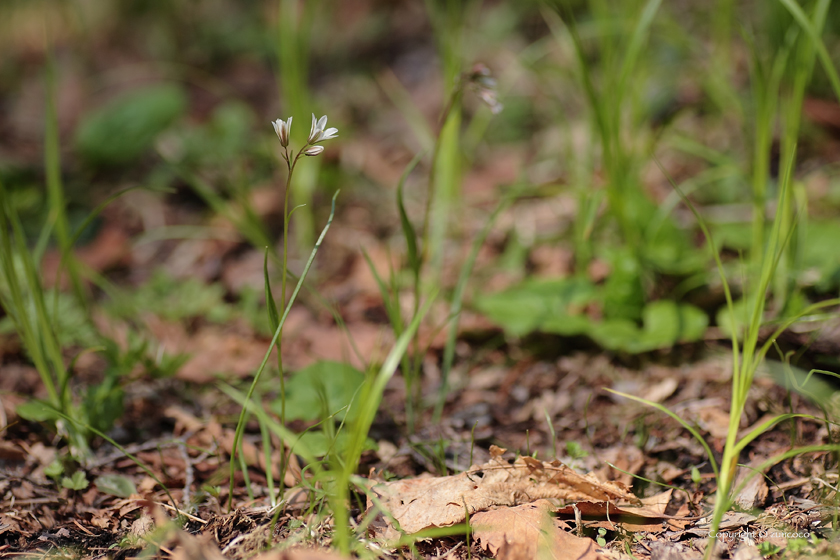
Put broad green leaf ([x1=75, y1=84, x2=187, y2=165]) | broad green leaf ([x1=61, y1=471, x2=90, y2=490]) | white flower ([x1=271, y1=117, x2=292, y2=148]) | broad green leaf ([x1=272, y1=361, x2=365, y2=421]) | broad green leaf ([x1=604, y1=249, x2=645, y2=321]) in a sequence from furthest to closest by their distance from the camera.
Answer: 1. broad green leaf ([x1=75, y1=84, x2=187, y2=165])
2. broad green leaf ([x1=604, y1=249, x2=645, y2=321])
3. broad green leaf ([x1=272, y1=361, x2=365, y2=421])
4. broad green leaf ([x1=61, y1=471, x2=90, y2=490])
5. white flower ([x1=271, y1=117, x2=292, y2=148])

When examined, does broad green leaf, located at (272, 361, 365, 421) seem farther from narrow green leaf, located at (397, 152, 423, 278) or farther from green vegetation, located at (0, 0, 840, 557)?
narrow green leaf, located at (397, 152, 423, 278)

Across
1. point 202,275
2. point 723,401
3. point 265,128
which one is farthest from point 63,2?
point 723,401

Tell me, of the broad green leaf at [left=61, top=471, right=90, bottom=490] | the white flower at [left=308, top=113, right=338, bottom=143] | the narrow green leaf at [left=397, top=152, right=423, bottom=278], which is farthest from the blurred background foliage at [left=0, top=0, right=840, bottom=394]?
the broad green leaf at [left=61, top=471, right=90, bottom=490]

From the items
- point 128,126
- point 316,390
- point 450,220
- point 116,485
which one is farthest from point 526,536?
point 128,126

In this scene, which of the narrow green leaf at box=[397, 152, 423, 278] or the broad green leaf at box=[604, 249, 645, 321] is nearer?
the narrow green leaf at box=[397, 152, 423, 278]

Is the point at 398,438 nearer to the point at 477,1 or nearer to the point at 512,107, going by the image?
the point at 512,107

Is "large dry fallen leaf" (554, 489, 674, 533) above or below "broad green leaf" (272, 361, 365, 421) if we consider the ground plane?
below

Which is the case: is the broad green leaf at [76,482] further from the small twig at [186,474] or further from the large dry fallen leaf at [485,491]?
the large dry fallen leaf at [485,491]

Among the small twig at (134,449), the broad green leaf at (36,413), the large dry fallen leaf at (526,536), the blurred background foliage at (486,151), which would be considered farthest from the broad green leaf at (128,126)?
the large dry fallen leaf at (526,536)
